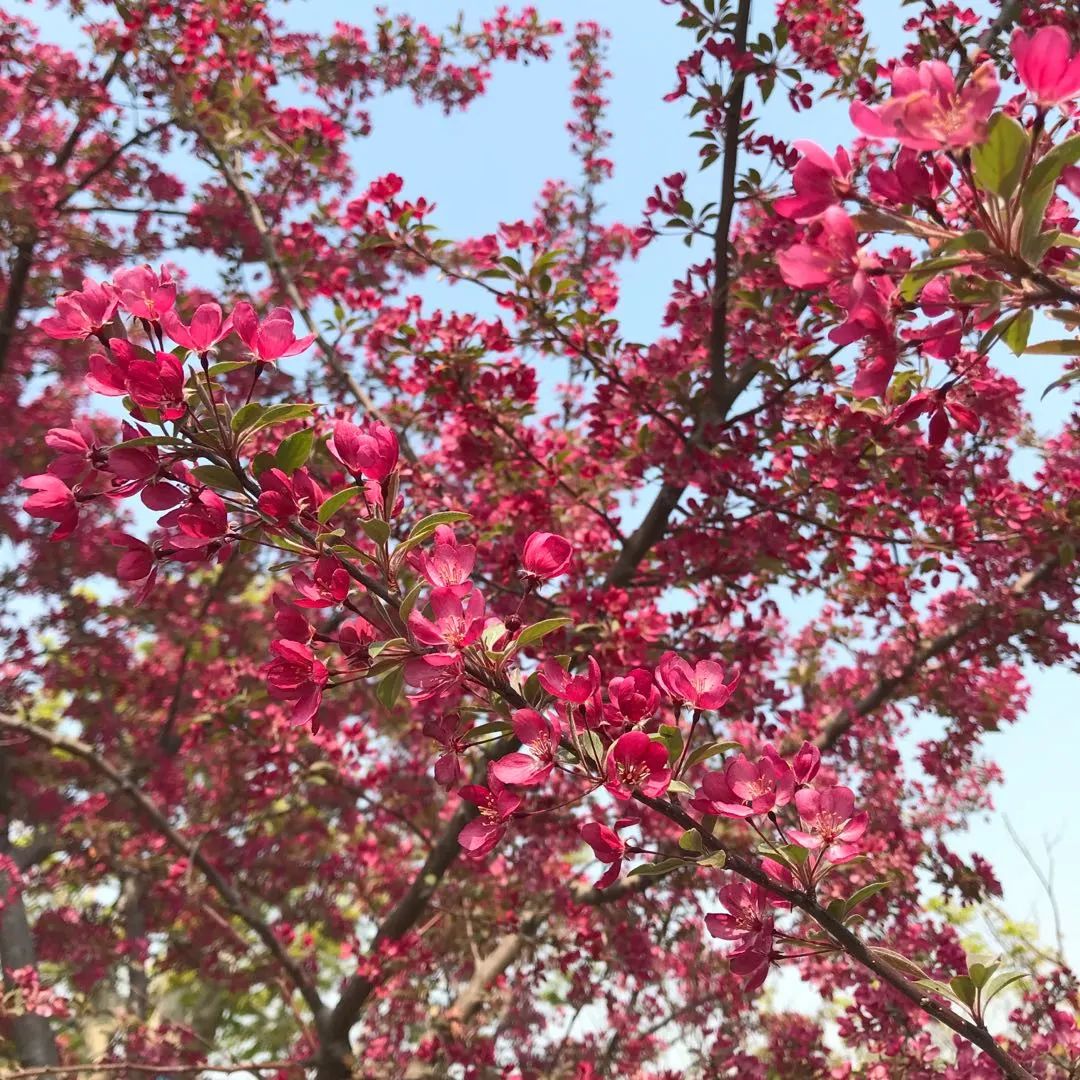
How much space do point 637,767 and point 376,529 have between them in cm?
56

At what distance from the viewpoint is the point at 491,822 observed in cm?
128

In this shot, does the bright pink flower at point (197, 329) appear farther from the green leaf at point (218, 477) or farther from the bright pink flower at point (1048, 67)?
the bright pink flower at point (1048, 67)

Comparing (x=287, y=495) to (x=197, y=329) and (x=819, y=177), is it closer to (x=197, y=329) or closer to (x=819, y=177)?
(x=197, y=329)

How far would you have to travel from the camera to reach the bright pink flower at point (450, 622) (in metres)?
1.19

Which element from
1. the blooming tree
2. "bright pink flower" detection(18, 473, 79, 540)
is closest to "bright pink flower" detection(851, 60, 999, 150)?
the blooming tree

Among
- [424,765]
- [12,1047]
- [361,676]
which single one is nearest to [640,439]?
[361,676]

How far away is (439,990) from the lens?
6.58 m

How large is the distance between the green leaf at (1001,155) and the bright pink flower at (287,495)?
106 cm

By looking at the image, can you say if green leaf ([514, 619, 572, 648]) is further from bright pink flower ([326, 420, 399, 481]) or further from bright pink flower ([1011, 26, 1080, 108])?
bright pink flower ([1011, 26, 1080, 108])

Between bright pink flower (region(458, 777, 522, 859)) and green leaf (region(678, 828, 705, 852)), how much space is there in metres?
0.26

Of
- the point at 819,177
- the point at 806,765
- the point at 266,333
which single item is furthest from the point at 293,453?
the point at 806,765

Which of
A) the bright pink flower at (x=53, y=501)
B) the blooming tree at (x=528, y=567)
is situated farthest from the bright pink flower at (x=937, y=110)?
the bright pink flower at (x=53, y=501)

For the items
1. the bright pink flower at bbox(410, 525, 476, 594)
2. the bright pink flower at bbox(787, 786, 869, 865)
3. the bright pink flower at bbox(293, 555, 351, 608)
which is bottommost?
the bright pink flower at bbox(787, 786, 869, 865)

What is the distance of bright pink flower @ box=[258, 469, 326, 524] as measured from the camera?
4.01 feet
